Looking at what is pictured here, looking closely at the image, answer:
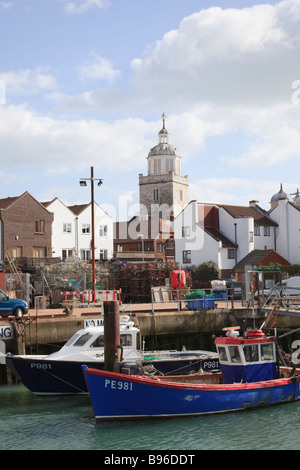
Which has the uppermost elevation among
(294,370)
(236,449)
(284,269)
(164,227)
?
(164,227)

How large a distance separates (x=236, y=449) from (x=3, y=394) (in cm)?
983

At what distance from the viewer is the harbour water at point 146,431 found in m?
14.8

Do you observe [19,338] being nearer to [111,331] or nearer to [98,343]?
[98,343]

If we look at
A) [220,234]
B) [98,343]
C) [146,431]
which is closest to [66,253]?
[220,234]

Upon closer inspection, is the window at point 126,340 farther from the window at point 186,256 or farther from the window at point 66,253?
the window at point 66,253

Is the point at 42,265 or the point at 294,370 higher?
the point at 42,265

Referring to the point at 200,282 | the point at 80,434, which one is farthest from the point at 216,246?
the point at 80,434

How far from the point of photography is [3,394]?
20.8m

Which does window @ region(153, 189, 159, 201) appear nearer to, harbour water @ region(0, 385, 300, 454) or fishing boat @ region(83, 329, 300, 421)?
fishing boat @ region(83, 329, 300, 421)

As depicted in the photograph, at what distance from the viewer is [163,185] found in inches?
3875

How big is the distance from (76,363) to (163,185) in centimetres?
7969

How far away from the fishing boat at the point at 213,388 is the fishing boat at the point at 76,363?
198 centimetres

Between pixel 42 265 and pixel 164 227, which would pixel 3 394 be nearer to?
pixel 42 265

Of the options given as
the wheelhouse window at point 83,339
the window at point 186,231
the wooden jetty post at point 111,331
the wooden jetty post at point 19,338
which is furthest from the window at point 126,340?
the window at point 186,231
